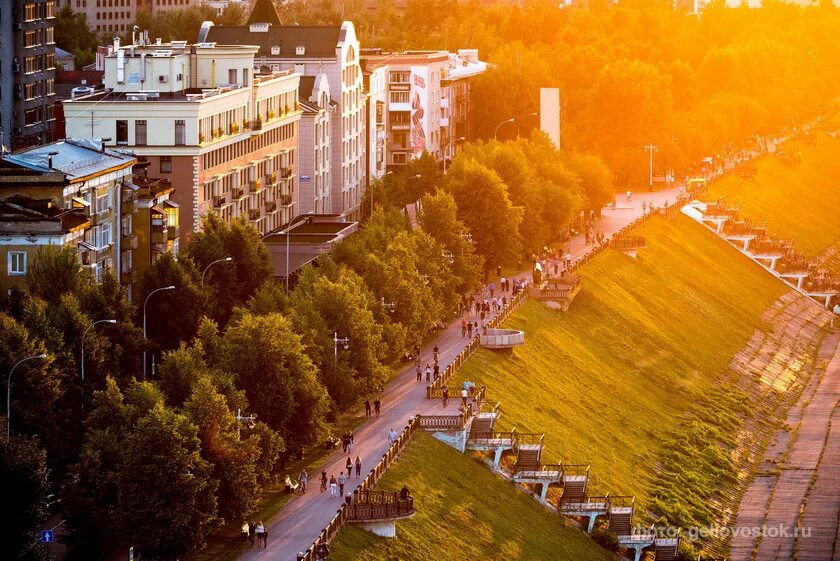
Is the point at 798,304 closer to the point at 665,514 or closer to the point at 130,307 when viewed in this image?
the point at 665,514

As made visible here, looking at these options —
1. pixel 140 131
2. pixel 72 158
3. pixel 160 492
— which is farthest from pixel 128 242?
pixel 160 492

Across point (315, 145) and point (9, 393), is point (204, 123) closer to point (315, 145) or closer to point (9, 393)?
point (315, 145)

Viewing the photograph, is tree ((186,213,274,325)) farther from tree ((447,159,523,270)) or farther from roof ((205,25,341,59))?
roof ((205,25,341,59))

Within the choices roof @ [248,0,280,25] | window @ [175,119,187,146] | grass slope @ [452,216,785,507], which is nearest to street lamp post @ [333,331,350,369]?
grass slope @ [452,216,785,507]

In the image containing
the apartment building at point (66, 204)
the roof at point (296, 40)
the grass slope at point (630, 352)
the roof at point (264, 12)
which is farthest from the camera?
the roof at point (264, 12)

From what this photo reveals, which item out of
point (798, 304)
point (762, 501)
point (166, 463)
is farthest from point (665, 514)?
point (798, 304)

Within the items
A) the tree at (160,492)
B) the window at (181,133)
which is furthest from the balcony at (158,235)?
the tree at (160,492)

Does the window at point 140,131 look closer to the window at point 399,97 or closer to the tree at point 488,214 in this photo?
the tree at point 488,214

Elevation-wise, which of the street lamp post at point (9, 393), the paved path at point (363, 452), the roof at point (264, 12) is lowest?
the paved path at point (363, 452)
